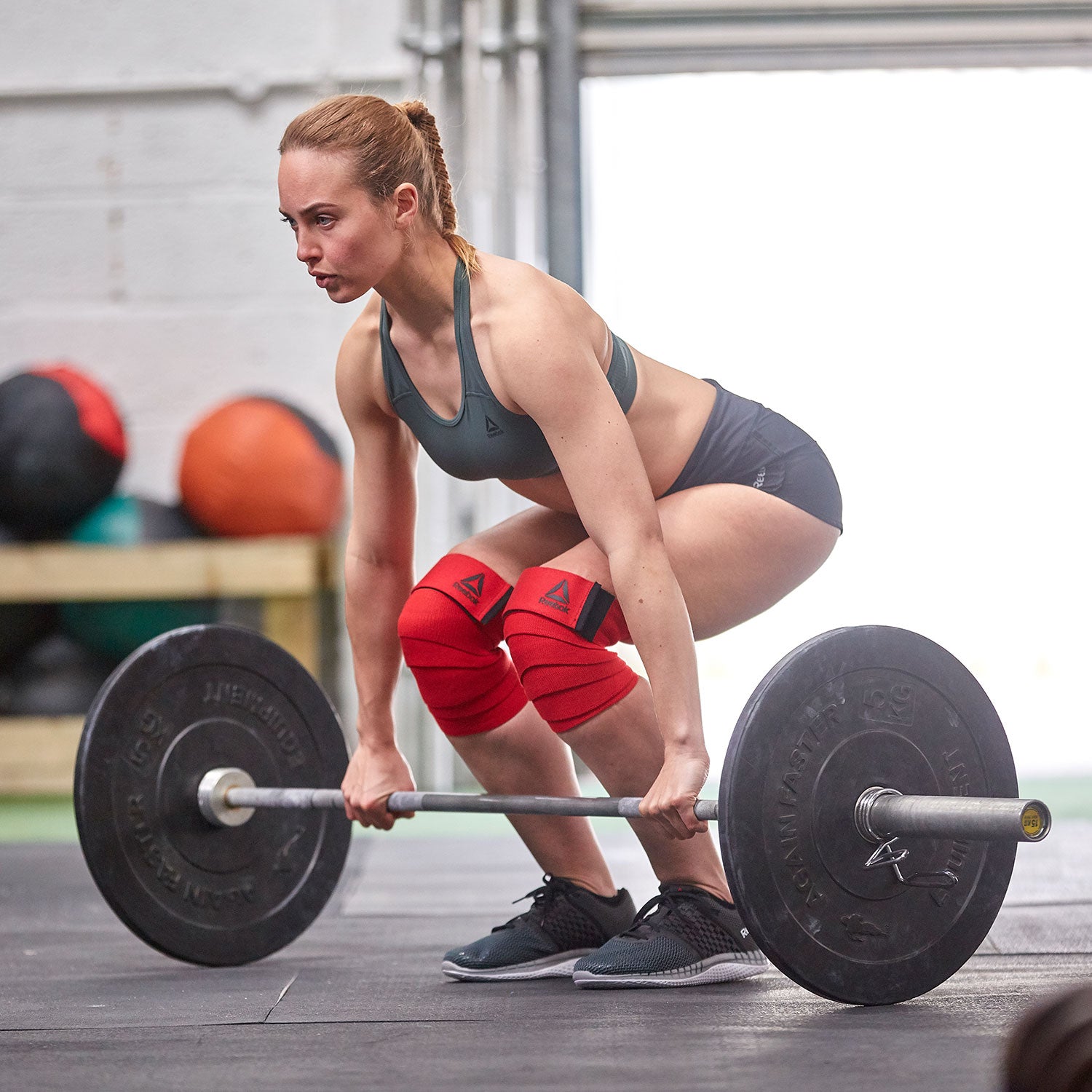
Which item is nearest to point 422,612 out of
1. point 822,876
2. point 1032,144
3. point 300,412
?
point 822,876

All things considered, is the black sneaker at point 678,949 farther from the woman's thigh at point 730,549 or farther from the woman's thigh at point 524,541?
the woman's thigh at point 524,541

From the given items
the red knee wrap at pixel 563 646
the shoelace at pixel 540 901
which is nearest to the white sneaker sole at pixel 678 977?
the shoelace at pixel 540 901

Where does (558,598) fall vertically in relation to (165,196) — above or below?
below

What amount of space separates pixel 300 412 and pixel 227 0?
123 centimetres

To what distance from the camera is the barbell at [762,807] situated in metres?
1.23

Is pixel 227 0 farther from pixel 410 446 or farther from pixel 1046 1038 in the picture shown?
pixel 1046 1038

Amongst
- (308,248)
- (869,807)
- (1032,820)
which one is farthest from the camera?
(308,248)

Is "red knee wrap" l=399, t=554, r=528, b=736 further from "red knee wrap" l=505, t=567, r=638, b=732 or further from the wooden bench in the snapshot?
the wooden bench

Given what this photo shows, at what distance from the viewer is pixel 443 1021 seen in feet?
4.24

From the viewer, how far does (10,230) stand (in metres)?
3.65

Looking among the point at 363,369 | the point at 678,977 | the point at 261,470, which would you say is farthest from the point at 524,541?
the point at 261,470

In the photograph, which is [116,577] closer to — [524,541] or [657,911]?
[524,541]

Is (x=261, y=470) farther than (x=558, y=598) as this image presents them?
Yes

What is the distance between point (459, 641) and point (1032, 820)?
63 cm
